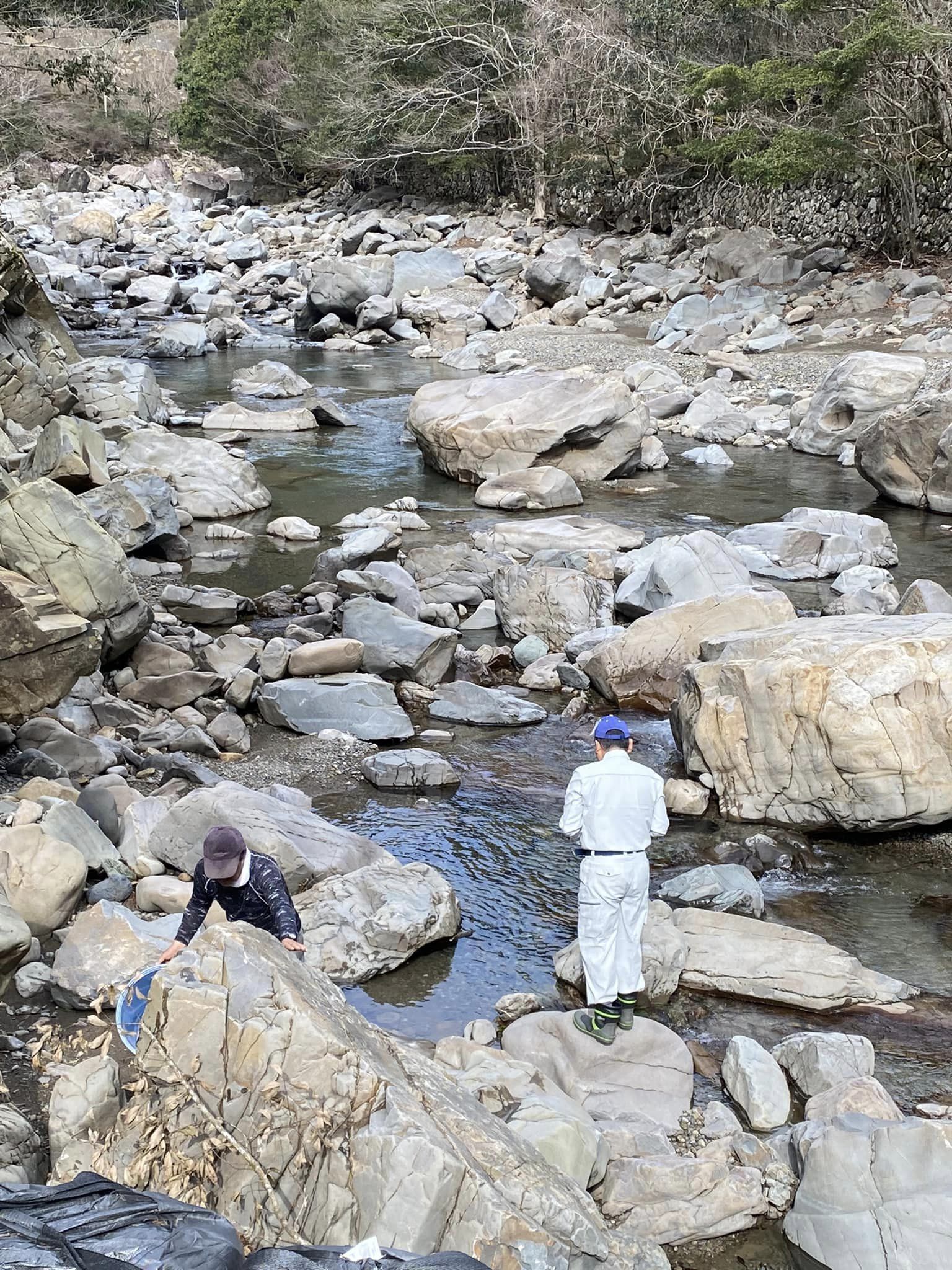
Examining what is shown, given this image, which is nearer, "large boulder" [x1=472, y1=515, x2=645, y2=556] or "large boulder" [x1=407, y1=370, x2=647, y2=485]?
"large boulder" [x1=472, y1=515, x2=645, y2=556]

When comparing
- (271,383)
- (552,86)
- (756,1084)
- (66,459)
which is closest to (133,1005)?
(756,1084)

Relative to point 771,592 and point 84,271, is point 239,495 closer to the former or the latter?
point 771,592

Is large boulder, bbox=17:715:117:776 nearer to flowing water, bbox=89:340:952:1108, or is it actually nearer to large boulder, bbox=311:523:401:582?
flowing water, bbox=89:340:952:1108

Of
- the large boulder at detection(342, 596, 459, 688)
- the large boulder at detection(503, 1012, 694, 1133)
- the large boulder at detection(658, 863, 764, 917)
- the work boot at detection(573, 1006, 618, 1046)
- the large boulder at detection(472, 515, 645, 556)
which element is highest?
the work boot at detection(573, 1006, 618, 1046)

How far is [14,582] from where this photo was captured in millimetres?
7629

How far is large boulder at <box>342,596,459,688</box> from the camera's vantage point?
31.6 ft

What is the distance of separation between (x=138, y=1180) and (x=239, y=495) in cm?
1154

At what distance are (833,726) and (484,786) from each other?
231cm

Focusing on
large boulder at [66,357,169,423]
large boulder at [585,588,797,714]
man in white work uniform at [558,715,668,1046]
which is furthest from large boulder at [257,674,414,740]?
large boulder at [66,357,169,423]

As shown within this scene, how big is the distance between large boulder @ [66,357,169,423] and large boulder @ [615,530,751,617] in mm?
9341

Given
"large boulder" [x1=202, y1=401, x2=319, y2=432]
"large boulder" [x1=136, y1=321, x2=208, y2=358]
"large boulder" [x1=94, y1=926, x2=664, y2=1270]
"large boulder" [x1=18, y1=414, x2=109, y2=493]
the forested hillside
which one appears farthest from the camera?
"large boulder" [x1=136, y1=321, x2=208, y2=358]

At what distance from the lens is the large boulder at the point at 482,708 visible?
8992mm

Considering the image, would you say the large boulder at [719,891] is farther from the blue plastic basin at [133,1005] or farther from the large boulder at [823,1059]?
the blue plastic basin at [133,1005]

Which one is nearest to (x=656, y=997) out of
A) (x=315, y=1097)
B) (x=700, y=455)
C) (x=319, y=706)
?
(x=315, y=1097)
